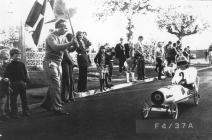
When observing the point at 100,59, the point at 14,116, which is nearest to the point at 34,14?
the point at 14,116

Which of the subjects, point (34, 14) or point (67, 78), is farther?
point (67, 78)

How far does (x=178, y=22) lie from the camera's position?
13781 millimetres

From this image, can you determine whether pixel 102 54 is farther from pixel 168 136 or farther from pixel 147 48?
pixel 147 48

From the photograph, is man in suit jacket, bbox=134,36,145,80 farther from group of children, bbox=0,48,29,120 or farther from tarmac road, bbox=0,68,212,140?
group of children, bbox=0,48,29,120

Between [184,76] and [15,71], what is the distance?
3439 millimetres

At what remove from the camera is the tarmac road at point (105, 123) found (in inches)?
227

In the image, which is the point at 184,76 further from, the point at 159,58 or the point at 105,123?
the point at 159,58

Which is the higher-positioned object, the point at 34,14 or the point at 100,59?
the point at 34,14

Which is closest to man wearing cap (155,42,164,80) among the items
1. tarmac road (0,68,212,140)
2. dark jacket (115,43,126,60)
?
dark jacket (115,43,126,60)

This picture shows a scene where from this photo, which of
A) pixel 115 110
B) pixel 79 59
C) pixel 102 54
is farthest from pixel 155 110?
pixel 102 54

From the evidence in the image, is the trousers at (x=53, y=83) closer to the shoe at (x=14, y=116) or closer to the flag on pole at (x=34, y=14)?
the shoe at (x=14, y=116)

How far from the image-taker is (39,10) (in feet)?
27.5

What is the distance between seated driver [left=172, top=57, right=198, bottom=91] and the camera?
8.35 meters

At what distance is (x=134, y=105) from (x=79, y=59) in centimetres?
243
